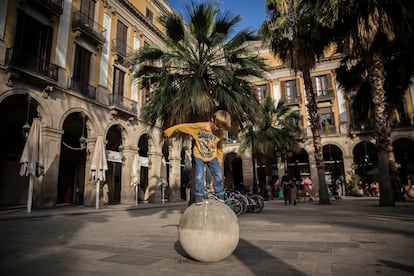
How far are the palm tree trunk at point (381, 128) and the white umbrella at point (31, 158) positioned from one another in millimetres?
13748

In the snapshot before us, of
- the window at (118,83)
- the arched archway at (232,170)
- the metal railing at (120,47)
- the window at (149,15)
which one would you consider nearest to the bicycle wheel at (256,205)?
the window at (118,83)

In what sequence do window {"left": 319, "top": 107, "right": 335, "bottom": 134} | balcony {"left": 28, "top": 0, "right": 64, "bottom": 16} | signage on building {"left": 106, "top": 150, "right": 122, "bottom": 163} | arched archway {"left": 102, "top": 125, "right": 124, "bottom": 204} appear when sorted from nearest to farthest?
balcony {"left": 28, "top": 0, "right": 64, "bottom": 16} < signage on building {"left": 106, "top": 150, "right": 122, "bottom": 163} < arched archway {"left": 102, "top": 125, "right": 124, "bottom": 204} < window {"left": 319, "top": 107, "right": 335, "bottom": 134}

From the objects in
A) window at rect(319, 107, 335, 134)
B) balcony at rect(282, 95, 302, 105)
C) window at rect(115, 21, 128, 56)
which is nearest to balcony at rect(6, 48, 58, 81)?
window at rect(115, 21, 128, 56)

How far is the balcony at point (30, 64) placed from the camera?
11.9 metres

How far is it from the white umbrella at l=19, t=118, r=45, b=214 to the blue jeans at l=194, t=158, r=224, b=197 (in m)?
9.08

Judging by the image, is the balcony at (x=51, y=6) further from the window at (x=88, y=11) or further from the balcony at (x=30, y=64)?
the balcony at (x=30, y=64)

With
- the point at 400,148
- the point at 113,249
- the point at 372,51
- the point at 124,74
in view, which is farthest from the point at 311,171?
the point at 113,249

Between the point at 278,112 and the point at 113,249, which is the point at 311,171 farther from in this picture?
the point at 113,249

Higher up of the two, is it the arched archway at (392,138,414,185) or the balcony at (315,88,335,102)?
the balcony at (315,88,335,102)

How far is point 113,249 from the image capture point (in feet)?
12.2

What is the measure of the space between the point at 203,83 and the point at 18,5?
11119mm

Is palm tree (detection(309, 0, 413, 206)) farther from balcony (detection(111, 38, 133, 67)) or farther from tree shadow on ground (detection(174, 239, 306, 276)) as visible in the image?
balcony (detection(111, 38, 133, 67))

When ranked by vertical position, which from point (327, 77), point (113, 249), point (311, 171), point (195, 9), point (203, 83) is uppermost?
point (327, 77)

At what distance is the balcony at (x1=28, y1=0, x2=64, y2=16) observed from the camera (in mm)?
13105
